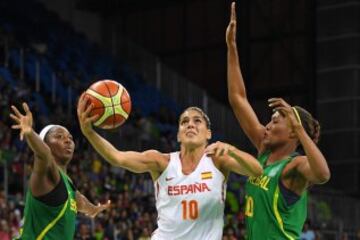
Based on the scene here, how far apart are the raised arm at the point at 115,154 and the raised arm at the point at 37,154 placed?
1.88 feet

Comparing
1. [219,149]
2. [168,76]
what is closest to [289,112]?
[219,149]

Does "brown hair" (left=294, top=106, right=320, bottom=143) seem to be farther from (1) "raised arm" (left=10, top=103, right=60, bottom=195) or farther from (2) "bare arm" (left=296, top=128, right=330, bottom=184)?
(1) "raised arm" (left=10, top=103, right=60, bottom=195)

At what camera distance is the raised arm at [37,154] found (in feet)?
26.2

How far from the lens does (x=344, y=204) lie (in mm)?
26203

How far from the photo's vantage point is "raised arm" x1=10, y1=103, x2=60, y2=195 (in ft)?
26.2

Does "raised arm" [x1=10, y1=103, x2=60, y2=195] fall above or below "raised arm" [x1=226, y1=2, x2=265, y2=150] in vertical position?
below

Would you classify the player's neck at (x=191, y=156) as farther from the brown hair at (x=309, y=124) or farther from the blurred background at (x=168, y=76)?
the blurred background at (x=168, y=76)

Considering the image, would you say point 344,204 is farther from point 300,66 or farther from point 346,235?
point 300,66

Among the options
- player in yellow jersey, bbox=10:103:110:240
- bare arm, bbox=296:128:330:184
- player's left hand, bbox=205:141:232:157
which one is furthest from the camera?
player in yellow jersey, bbox=10:103:110:240

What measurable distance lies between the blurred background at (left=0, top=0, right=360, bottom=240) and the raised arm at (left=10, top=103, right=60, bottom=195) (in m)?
8.66

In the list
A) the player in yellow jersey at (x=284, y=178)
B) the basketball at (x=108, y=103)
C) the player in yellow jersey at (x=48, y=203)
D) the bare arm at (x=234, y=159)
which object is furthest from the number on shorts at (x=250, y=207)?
the player in yellow jersey at (x=48, y=203)

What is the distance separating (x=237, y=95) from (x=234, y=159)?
1.09 meters

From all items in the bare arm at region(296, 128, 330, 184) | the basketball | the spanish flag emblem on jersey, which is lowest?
the spanish flag emblem on jersey

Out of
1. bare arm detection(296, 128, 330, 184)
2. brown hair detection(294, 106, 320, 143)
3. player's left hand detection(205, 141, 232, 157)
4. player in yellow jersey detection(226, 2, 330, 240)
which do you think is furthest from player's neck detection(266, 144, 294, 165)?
player's left hand detection(205, 141, 232, 157)
